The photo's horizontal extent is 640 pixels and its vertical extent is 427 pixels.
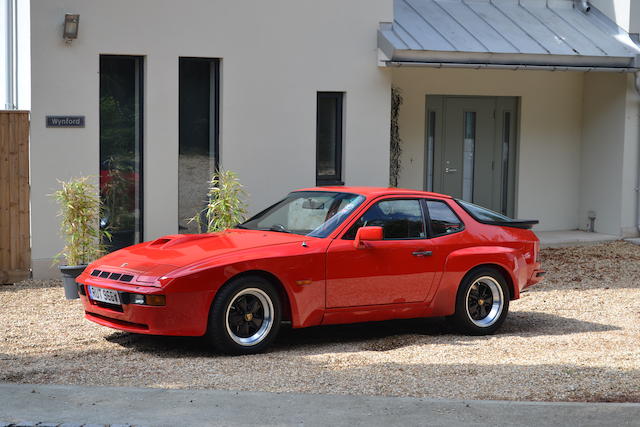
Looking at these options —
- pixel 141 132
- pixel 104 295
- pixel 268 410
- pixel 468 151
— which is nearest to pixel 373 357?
pixel 268 410

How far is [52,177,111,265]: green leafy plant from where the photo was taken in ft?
38.1

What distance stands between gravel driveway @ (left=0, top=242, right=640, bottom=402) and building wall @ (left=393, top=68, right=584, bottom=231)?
593cm

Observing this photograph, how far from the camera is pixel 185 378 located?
725cm

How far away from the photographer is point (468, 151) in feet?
56.2

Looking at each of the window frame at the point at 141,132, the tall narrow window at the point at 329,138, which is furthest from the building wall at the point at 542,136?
the window frame at the point at 141,132

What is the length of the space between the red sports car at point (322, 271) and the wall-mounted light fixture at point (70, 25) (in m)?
4.12

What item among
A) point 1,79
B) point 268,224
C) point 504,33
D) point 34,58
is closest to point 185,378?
point 268,224

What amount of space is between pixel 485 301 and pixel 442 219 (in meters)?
0.94

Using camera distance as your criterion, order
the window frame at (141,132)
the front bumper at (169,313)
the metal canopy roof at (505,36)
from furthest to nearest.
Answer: the metal canopy roof at (505,36) < the window frame at (141,132) < the front bumper at (169,313)

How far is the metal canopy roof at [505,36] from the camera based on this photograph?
14.2m

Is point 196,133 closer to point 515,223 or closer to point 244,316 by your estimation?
point 515,223

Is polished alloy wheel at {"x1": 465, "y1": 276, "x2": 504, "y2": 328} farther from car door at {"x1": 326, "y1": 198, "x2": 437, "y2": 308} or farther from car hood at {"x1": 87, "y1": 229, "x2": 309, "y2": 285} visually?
car hood at {"x1": 87, "y1": 229, "x2": 309, "y2": 285}

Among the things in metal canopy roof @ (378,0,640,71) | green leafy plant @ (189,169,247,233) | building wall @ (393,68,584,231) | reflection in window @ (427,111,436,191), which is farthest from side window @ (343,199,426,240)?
reflection in window @ (427,111,436,191)

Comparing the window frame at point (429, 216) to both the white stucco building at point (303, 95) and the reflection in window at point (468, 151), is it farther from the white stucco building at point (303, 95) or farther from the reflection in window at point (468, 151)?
the reflection in window at point (468, 151)
